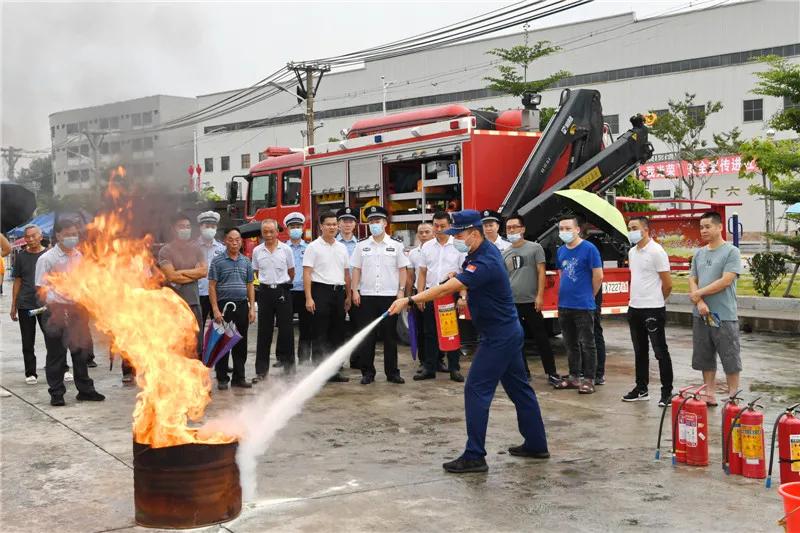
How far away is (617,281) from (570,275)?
292 cm

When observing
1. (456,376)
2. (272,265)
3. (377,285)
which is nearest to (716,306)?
(456,376)

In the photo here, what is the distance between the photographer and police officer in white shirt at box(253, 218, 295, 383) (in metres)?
9.38

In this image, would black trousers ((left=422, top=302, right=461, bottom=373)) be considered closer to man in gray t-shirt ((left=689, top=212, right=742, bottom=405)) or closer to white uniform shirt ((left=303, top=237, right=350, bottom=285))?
white uniform shirt ((left=303, top=237, right=350, bottom=285))

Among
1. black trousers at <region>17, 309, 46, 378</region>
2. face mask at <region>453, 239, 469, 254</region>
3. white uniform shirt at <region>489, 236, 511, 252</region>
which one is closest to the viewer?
face mask at <region>453, 239, 469, 254</region>

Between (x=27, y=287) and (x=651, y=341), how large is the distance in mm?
6709

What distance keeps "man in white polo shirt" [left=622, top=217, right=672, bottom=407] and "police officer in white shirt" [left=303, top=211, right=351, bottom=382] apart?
330cm

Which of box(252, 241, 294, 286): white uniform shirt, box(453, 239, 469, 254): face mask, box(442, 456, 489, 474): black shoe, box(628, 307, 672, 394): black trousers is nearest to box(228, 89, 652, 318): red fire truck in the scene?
box(628, 307, 672, 394): black trousers

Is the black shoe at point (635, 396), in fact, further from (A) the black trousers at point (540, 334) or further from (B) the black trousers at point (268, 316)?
(B) the black trousers at point (268, 316)

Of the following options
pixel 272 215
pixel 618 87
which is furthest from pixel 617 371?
pixel 618 87

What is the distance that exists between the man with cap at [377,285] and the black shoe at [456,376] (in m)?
0.59

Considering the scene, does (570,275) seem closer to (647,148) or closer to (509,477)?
(509,477)

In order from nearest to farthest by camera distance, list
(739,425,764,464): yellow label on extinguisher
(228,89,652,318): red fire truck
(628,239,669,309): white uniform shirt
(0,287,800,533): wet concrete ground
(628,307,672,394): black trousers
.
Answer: (0,287,800,533): wet concrete ground
(739,425,764,464): yellow label on extinguisher
(628,307,672,394): black trousers
(628,239,669,309): white uniform shirt
(228,89,652,318): red fire truck

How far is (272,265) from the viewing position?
9344 millimetres

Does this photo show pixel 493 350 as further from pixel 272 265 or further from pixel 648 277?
pixel 272 265
